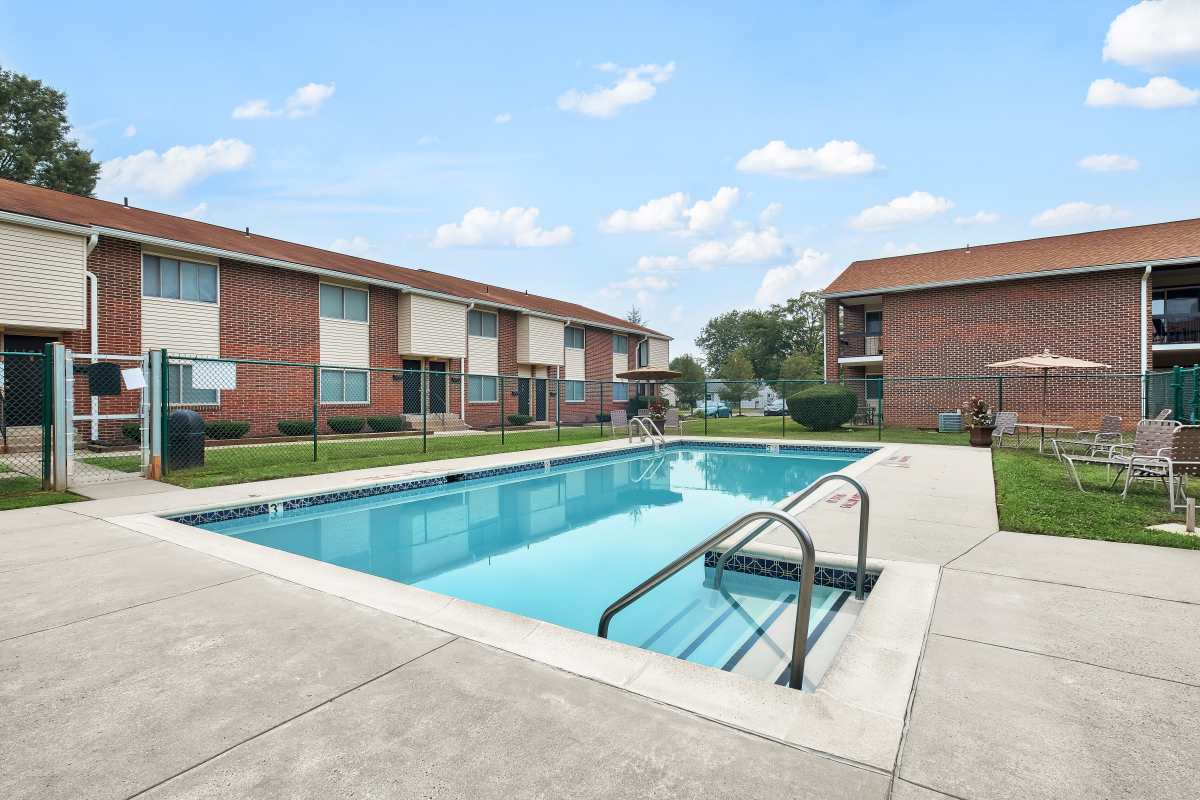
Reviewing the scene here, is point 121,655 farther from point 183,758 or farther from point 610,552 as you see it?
point 610,552

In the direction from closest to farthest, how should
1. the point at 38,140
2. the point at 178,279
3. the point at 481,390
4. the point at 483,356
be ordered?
the point at 178,279 < the point at 481,390 < the point at 483,356 < the point at 38,140

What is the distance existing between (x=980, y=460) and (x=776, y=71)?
9.64m

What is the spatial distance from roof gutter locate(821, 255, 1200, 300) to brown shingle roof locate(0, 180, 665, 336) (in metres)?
12.4

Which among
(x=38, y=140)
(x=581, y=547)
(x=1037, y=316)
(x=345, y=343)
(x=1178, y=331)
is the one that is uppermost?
(x=38, y=140)

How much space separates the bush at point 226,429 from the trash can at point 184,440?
5229 mm

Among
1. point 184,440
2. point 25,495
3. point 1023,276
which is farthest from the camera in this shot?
point 1023,276

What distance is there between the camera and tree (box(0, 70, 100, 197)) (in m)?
27.2

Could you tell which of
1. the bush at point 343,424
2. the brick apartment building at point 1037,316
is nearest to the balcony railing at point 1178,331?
the brick apartment building at point 1037,316

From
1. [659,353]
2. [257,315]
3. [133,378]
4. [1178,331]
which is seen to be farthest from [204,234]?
[1178,331]

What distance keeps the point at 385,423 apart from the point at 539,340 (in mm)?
8434

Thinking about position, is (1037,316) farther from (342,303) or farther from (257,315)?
(257,315)

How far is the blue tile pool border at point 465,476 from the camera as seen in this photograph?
21.8ft

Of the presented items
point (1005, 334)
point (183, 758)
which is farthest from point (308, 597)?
point (1005, 334)

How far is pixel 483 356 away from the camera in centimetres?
2278
